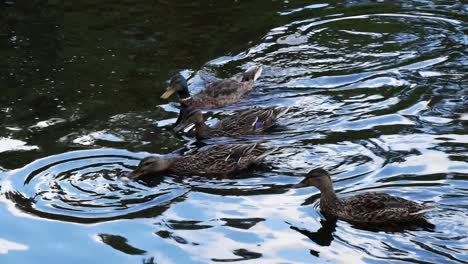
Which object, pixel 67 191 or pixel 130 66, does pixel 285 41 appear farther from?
pixel 67 191

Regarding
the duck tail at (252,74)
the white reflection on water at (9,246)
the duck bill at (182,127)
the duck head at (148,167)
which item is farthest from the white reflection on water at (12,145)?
the duck tail at (252,74)

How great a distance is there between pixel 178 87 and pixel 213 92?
0.46m

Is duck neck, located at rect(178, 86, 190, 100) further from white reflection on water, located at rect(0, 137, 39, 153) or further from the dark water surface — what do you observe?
white reflection on water, located at rect(0, 137, 39, 153)

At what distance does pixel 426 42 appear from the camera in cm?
1360

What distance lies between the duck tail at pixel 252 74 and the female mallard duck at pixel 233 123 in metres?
1.33

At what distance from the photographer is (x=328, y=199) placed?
8258 millimetres

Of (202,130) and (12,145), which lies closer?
(12,145)

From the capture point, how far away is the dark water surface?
25.8 feet

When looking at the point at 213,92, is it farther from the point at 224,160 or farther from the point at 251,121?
the point at 224,160

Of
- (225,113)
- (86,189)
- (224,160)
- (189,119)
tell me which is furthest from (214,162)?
(225,113)

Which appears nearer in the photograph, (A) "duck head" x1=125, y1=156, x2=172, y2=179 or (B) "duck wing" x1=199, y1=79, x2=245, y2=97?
(A) "duck head" x1=125, y1=156, x2=172, y2=179

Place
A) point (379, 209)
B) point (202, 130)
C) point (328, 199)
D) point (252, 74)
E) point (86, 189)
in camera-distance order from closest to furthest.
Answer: point (379, 209)
point (328, 199)
point (86, 189)
point (202, 130)
point (252, 74)

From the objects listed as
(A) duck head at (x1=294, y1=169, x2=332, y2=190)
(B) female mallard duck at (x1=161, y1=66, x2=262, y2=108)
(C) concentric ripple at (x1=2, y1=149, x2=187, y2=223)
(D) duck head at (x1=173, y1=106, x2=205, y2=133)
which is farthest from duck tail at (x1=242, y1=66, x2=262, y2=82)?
(A) duck head at (x1=294, y1=169, x2=332, y2=190)

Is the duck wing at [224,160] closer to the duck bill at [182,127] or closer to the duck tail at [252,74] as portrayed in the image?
the duck bill at [182,127]
